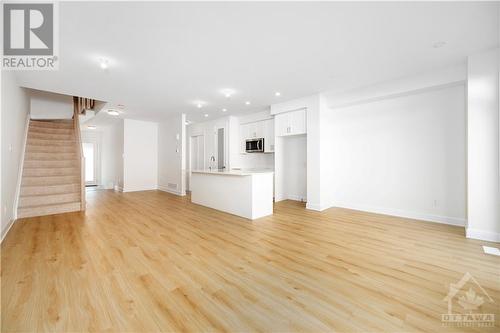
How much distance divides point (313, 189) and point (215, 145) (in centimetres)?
410

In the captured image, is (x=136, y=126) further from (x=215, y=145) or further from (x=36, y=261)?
(x=36, y=261)

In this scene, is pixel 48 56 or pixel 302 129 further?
pixel 302 129

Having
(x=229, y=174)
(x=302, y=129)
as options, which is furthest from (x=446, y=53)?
(x=229, y=174)

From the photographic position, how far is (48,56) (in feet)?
9.80

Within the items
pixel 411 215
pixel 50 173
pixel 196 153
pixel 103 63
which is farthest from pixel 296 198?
Result: pixel 50 173

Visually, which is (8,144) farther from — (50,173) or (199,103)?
(199,103)

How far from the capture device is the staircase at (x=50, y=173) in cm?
449

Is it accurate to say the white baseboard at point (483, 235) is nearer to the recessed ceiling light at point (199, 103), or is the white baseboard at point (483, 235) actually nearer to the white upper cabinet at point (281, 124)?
the white upper cabinet at point (281, 124)

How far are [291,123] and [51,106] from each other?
7787 millimetres

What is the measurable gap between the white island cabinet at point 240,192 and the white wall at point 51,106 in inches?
218

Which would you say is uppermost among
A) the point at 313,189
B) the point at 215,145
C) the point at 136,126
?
the point at 136,126

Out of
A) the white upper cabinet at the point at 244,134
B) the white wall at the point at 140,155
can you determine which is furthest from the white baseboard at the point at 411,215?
the white wall at the point at 140,155

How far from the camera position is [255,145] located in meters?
6.43

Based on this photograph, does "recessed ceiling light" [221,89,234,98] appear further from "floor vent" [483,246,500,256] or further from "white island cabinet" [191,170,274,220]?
"floor vent" [483,246,500,256]
